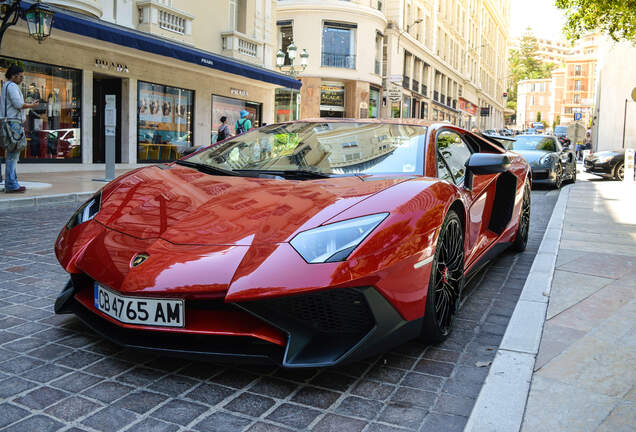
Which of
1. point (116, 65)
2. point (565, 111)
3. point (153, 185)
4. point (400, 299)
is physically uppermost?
point (565, 111)

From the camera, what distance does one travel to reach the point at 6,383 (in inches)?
88.2

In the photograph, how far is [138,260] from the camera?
231 cm

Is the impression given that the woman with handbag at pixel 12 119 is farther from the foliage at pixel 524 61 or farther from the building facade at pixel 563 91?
the foliage at pixel 524 61

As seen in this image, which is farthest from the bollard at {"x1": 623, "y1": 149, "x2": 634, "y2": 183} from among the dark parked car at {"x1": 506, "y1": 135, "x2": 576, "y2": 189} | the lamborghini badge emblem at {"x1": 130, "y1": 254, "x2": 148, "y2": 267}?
the lamborghini badge emblem at {"x1": 130, "y1": 254, "x2": 148, "y2": 267}

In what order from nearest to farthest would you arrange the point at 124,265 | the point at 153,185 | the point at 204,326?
the point at 204,326 < the point at 124,265 < the point at 153,185

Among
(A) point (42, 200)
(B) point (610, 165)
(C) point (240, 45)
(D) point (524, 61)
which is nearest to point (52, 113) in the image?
(A) point (42, 200)

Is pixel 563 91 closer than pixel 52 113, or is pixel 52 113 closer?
pixel 52 113

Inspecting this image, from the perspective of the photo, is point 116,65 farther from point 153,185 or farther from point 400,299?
point 400,299

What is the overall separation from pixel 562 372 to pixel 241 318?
1.44 m

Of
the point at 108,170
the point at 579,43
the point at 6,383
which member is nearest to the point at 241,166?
the point at 6,383

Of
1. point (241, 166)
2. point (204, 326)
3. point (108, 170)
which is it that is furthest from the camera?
point (108, 170)

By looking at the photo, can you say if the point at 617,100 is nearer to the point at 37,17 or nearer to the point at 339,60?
the point at 339,60

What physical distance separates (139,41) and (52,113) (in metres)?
2.78

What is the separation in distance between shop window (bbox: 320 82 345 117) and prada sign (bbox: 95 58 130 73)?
57.4 feet
